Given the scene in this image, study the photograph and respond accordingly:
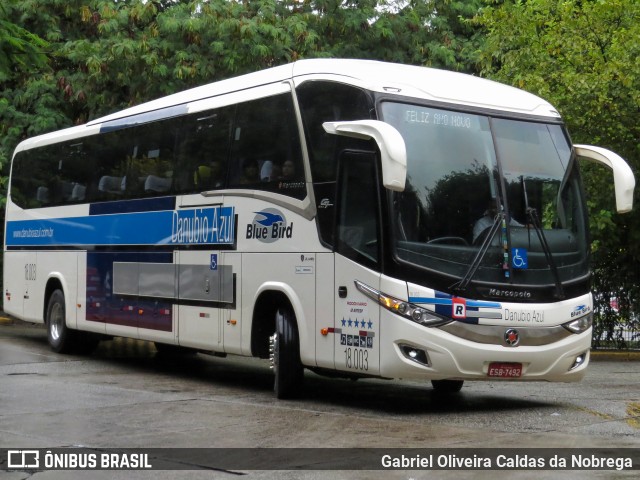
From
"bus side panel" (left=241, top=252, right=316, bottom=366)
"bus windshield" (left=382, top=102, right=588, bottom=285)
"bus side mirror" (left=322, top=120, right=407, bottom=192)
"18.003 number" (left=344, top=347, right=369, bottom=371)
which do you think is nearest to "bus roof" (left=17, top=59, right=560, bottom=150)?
"bus windshield" (left=382, top=102, right=588, bottom=285)

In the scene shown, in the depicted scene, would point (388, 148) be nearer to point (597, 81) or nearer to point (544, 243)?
point (544, 243)

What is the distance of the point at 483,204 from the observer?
39.2ft

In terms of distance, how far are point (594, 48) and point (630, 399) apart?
8948mm

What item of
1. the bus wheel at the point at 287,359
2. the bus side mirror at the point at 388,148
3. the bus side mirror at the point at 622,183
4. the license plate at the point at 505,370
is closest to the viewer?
the bus side mirror at the point at 388,148

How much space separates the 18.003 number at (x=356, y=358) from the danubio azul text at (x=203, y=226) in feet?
9.30

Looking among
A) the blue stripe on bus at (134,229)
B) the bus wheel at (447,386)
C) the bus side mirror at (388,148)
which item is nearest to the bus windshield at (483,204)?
the bus side mirror at (388,148)

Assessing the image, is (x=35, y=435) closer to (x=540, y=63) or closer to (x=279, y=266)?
(x=279, y=266)

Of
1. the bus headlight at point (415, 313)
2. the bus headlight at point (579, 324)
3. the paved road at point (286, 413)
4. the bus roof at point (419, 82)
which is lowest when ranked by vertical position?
the paved road at point (286, 413)

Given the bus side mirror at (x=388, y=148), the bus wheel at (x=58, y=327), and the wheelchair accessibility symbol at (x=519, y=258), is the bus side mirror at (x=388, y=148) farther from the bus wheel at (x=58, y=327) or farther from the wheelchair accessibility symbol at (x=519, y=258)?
the bus wheel at (x=58, y=327)

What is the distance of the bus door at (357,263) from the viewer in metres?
11.8

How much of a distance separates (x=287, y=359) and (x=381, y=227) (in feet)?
7.10

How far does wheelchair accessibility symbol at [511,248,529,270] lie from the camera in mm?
11883

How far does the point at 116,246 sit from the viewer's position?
17375 mm

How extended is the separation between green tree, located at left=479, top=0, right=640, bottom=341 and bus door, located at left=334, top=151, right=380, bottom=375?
339 inches
